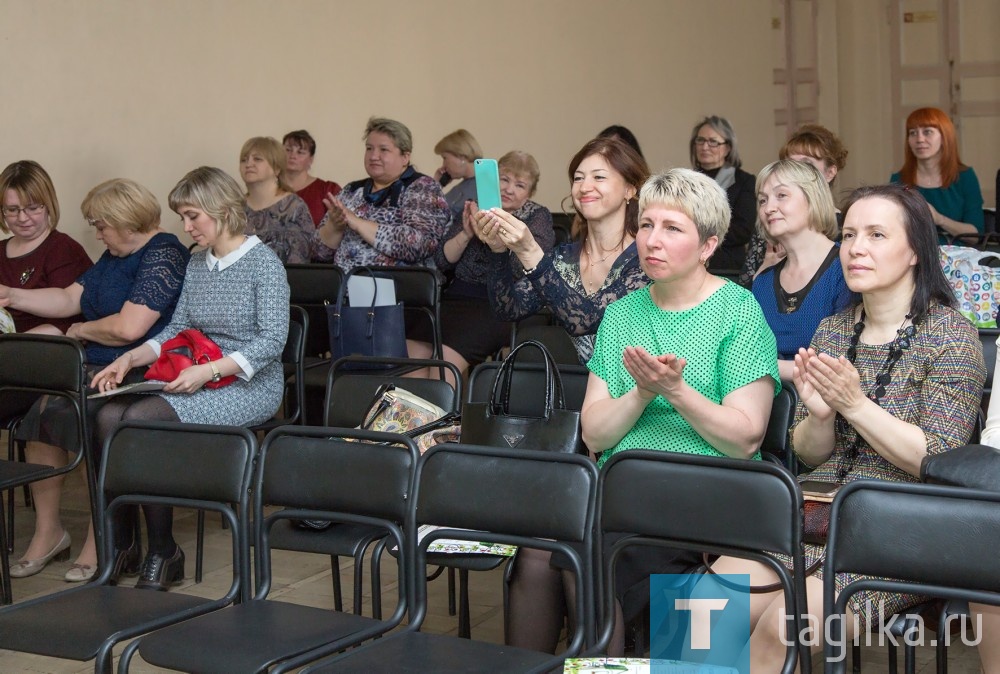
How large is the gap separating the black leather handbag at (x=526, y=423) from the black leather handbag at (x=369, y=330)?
5.81ft

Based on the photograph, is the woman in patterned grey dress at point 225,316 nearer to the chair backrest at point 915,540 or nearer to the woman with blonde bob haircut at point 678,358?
the woman with blonde bob haircut at point 678,358

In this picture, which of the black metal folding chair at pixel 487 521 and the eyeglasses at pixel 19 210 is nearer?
the black metal folding chair at pixel 487 521

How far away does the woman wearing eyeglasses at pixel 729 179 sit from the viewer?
238 inches

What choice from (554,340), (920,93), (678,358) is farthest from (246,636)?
(920,93)

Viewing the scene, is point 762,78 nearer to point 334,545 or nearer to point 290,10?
point 290,10

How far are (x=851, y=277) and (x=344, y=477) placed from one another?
123 centimetres

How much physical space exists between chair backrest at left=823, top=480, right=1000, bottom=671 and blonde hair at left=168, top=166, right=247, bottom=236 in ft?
8.61

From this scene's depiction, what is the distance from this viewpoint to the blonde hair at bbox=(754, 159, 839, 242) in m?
3.70

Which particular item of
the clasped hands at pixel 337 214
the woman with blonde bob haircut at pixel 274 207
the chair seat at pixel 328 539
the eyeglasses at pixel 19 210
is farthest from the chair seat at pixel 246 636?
the woman with blonde bob haircut at pixel 274 207

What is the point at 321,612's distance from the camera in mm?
2631

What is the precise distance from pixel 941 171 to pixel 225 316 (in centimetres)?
418

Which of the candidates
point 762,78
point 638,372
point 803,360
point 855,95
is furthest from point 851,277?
point 855,95

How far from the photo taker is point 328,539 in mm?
3012

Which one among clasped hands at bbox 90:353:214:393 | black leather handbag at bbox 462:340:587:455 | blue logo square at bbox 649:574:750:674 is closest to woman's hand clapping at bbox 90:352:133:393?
clasped hands at bbox 90:353:214:393
